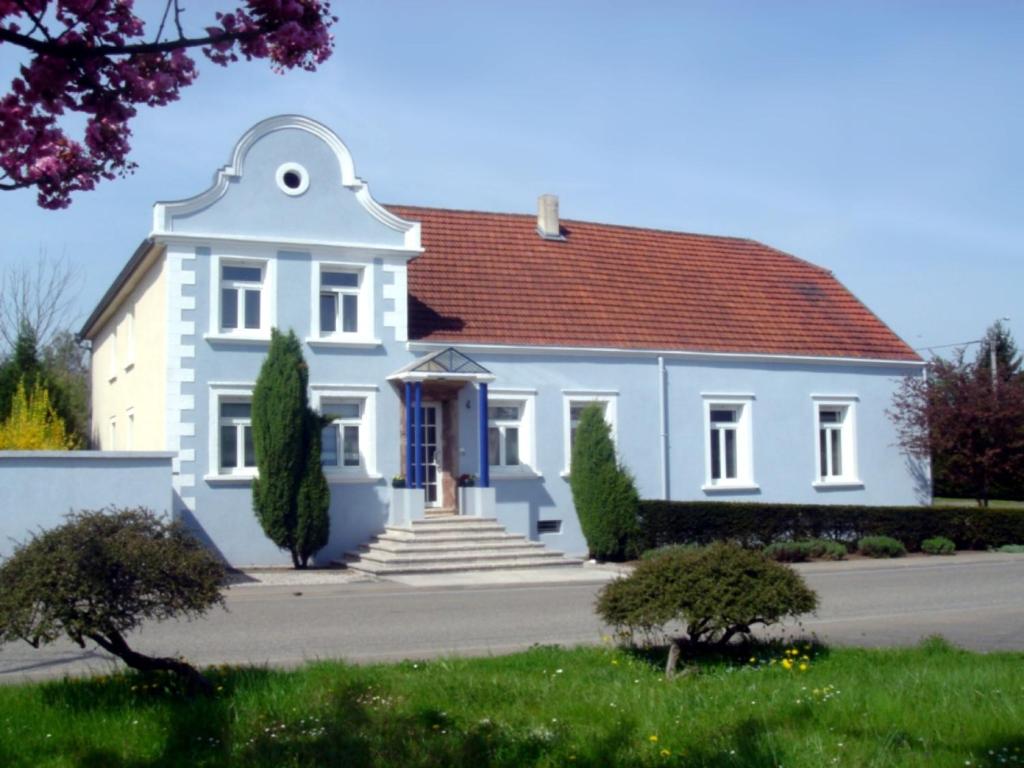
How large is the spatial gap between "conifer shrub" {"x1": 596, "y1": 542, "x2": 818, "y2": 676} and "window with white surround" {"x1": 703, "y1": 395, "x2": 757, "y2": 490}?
60.4 feet

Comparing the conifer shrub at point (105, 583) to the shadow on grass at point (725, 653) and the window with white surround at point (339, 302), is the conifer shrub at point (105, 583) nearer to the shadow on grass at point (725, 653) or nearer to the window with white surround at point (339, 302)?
the shadow on grass at point (725, 653)

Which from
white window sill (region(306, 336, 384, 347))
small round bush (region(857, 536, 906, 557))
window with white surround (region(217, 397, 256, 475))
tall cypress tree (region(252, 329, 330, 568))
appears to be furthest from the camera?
small round bush (region(857, 536, 906, 557))

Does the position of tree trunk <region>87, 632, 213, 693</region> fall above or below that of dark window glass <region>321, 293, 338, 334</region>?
below

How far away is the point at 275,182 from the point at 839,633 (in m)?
15.3

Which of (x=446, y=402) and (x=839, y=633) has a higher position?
(x=446, y=402)

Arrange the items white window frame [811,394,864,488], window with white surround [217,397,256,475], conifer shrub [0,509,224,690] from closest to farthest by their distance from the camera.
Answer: conifer shrub [0,509,224,690] → window with white surround [217,397,256,475] → white window frame [811,394,864,488]

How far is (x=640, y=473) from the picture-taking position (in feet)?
89.2

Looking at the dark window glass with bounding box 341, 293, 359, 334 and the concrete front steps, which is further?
the dark window glass with bounding box 341, 293, 359, 334

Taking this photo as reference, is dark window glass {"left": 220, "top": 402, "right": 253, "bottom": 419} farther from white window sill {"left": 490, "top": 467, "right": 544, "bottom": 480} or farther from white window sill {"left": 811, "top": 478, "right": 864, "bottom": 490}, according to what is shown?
white window sill {"left": 811, "top": 478, "right": 864, "bottom": 490}

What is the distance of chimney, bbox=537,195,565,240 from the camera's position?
100 ft

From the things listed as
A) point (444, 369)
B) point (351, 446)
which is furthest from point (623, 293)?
point (351, 446)

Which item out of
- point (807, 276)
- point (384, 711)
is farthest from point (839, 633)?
point (807, 276)

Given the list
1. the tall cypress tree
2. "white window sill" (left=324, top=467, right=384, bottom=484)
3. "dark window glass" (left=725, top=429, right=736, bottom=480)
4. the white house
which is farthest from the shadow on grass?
"dark window glass" (left=725, top=429, right=736, bottom=480)

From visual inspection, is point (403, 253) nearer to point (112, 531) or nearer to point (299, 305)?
point (299, 305)
